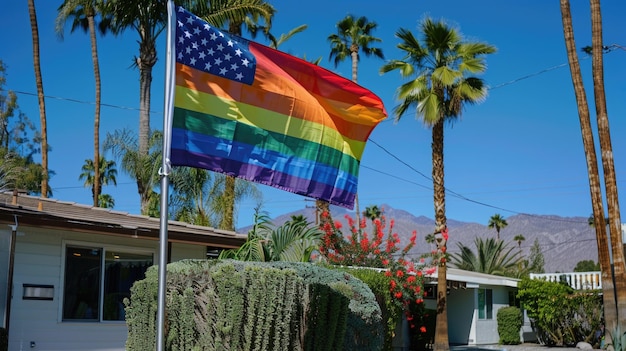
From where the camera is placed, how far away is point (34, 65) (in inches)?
1234

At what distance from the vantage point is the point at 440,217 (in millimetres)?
26500

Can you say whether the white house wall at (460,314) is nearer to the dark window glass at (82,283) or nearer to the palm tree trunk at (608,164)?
the palm tree trunk at (608,164)

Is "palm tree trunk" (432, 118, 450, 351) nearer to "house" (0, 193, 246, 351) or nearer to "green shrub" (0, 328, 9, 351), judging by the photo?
"house" (0, 193, 246, 351)

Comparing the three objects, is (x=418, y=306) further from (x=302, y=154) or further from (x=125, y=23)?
(x=302, y=154)

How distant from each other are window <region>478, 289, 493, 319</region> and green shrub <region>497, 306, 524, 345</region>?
0.48 meters

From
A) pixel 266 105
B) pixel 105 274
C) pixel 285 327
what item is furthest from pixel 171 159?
pixel 105 274

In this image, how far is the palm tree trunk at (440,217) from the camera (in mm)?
26203

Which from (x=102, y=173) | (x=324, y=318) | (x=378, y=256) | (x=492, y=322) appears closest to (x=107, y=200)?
(x=102, y=173)

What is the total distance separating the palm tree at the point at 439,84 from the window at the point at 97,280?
13.2 meters

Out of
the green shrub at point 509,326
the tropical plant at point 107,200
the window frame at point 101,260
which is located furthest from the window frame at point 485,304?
the tropical plant at point 107,200

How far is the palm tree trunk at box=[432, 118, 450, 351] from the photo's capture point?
26203 millimetres

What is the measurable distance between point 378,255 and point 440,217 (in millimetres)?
5997

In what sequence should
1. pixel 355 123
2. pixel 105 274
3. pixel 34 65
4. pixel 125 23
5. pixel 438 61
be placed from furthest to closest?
Result: pixel 34 65, pixel 438 61, pixel 125 23, pixel 105 274, pixel 355 123

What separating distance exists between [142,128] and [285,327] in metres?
17.8
